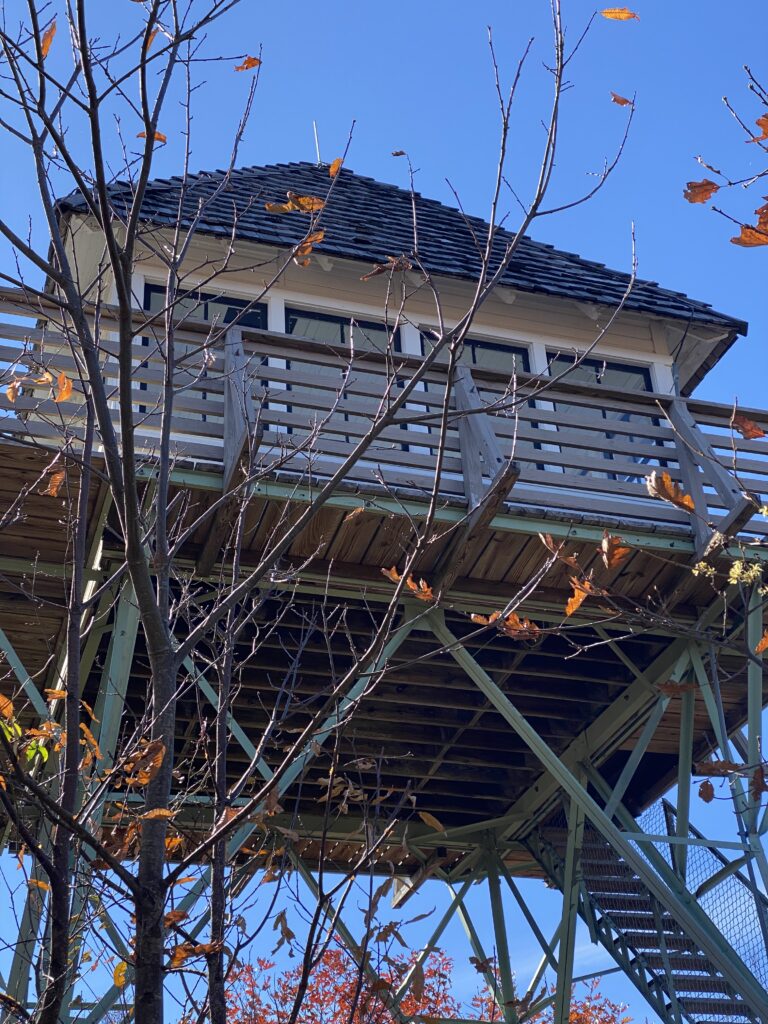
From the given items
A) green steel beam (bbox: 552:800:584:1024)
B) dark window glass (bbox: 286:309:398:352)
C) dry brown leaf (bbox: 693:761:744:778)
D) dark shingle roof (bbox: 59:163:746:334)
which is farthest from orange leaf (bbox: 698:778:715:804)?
dark window glass (bbox: 286:309:398:352)

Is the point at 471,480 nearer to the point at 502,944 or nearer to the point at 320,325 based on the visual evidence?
the point at 320,325

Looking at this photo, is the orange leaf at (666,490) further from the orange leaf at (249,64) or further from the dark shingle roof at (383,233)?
the dark shingle roof at (383,233)

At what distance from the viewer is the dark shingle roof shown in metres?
11.3

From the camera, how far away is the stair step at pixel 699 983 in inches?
420

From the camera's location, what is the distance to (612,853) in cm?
1162

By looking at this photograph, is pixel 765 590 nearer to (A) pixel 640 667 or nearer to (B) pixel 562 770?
(B) pixel 562 770

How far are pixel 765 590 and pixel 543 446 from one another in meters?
7.30

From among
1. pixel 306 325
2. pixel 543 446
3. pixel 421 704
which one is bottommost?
pixel 421 704

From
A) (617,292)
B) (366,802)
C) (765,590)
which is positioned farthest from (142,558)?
(617,292)

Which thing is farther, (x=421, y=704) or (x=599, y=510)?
(x=421, y=704)

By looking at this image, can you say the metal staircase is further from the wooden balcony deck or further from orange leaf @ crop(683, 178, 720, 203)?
orange leaf @ crop(683, 178, 720, 203)

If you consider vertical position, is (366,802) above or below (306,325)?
below

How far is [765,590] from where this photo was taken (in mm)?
4410

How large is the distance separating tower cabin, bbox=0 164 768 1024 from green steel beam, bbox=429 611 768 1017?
0.02 meters
